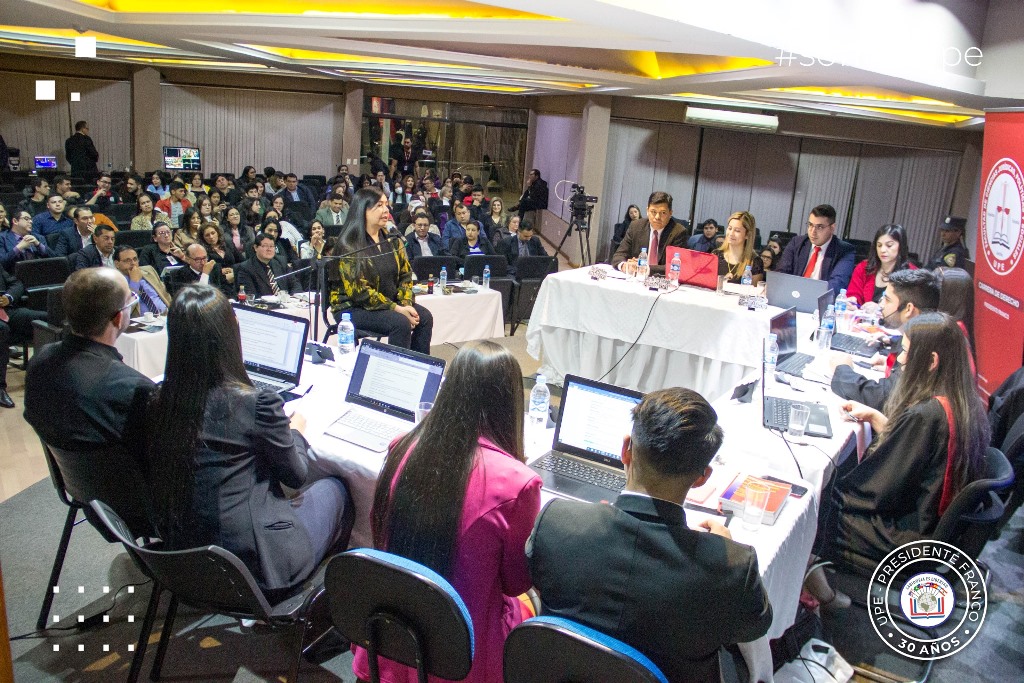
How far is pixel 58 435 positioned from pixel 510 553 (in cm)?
148

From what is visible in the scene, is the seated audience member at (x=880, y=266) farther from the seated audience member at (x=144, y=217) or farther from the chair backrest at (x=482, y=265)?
the seated audience member at (x=144, y=217)

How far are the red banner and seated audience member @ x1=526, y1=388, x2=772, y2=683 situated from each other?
4.26m

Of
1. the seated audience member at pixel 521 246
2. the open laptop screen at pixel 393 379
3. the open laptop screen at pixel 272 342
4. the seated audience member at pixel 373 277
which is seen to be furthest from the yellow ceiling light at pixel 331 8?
the seated audience member at pixel 521 246

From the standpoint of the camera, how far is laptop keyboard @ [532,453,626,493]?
2637 mm

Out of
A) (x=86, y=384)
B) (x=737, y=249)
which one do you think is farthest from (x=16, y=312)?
(x=737, y=249)

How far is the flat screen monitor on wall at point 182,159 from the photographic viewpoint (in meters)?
13.9

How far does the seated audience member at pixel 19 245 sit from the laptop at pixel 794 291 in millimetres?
5484

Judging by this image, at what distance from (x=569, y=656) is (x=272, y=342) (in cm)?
217

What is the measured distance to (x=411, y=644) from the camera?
1.91 m

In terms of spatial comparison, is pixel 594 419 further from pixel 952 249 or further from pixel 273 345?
pixel 952 249

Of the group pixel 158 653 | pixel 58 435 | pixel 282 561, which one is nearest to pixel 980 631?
pixel 282 561

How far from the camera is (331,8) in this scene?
16.3ft

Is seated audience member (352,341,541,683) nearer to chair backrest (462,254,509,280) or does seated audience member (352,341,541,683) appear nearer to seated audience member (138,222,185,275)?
seated audience member (138,222,185,275)

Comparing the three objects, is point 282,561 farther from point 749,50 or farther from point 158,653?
point 749,50
